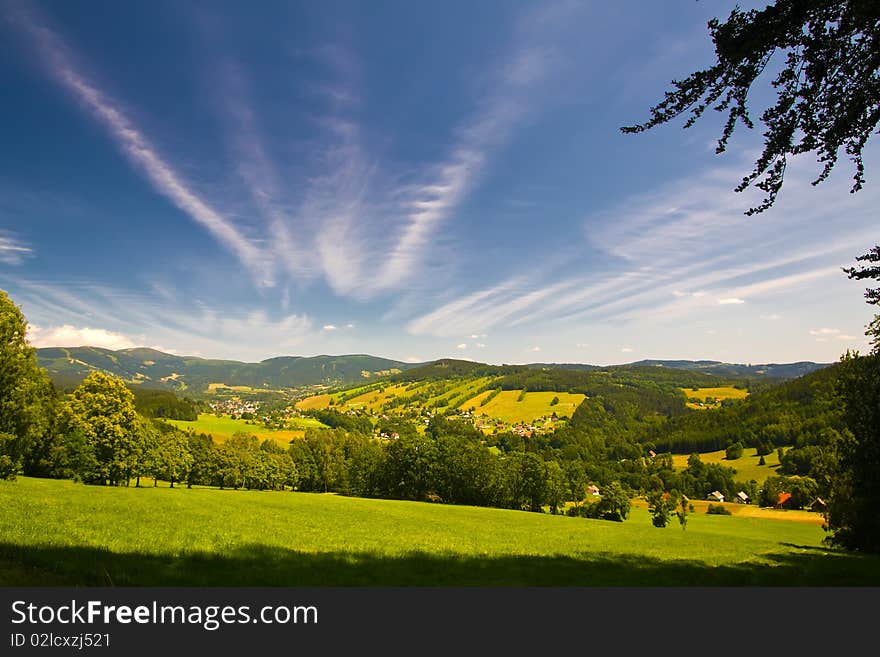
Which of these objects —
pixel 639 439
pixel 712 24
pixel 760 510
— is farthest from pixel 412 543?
pixel 639 439

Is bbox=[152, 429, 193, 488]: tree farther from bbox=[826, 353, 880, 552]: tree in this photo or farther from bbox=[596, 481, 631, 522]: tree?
bbox=[826, 353, 880, 552]: tree

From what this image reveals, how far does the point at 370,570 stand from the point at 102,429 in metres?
43.5

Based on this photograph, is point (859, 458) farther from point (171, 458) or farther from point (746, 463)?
point (746, 463)

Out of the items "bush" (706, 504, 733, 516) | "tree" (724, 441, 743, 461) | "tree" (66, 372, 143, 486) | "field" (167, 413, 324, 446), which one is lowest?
"bush" (706, 504, 733, 516)

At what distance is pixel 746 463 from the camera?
147 m

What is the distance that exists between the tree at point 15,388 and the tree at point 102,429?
7.34 m

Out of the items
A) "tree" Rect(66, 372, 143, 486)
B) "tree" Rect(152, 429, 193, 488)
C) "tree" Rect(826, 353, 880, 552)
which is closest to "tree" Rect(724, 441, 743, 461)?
"tree" Rect(826, 353, 880, 552)

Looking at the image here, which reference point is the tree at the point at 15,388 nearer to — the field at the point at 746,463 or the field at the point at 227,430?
the field at the point at 227,430

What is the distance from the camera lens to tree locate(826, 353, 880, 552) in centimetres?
2028

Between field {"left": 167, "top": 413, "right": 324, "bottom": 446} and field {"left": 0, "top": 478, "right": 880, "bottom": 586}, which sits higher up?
field {"left": 0, "top": 478, "right": 880, "bottom": 586}

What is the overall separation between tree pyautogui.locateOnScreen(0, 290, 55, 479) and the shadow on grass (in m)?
28.4

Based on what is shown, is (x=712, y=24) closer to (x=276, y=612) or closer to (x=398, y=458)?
A: (x=276, y=612)

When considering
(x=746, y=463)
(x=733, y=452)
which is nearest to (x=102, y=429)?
(x=746, y=463)

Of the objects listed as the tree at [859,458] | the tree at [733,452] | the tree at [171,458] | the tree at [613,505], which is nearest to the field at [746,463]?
the tree at [733,452]
